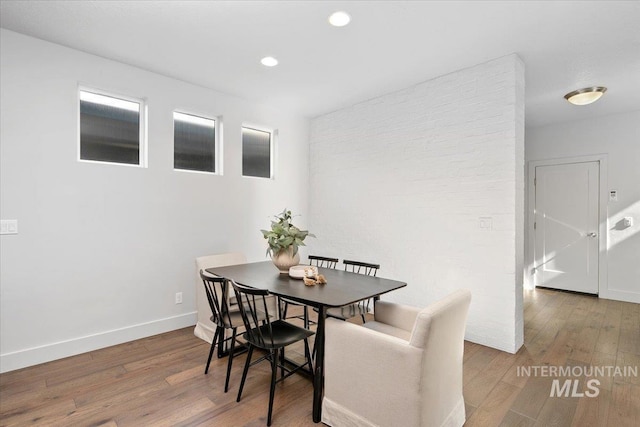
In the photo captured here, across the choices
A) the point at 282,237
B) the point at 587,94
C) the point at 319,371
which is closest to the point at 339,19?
the point at 282,237

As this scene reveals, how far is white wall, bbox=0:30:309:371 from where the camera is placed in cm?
266

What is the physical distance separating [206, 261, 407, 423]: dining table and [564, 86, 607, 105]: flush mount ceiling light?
3242 millimetres

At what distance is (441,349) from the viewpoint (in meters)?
1.64

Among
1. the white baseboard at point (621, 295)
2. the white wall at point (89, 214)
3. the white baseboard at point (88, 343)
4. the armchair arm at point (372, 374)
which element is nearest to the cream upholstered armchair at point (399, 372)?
the armchair arm at point (372, 374)

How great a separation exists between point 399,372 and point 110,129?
3512 millimetres

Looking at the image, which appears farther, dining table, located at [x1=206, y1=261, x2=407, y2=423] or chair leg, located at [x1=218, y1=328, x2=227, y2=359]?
chair leg, located at [x1=218, y1=328, x2=227, y2=359]

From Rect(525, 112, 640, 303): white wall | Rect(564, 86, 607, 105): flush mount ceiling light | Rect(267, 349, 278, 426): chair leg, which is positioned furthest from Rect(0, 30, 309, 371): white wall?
Rect(525, 112, 640, 303): white wall

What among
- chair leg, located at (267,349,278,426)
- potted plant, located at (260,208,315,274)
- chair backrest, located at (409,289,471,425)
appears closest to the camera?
chair backrest, located at (409,289,471,425)

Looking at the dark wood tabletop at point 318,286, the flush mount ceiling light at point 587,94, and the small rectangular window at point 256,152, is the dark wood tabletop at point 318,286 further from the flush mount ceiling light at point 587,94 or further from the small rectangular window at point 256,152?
the flush mount ceiling light at point 587,94

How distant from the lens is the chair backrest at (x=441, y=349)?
1529mm

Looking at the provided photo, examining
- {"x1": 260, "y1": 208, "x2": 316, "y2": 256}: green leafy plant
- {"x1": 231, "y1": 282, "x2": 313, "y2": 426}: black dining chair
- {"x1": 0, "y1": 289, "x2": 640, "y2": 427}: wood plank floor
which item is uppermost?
{"x1": 260, "y1": 208, "x2": 316, "y2": 256}: green leafy plant

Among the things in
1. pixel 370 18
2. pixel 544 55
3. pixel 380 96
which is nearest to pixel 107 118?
pixel 370 18

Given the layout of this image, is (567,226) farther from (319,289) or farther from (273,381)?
(273,381)

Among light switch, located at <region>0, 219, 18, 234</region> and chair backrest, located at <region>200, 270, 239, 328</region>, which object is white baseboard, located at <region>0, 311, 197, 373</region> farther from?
chair backrest, located at <region>200, 270, 239, 328</region>
